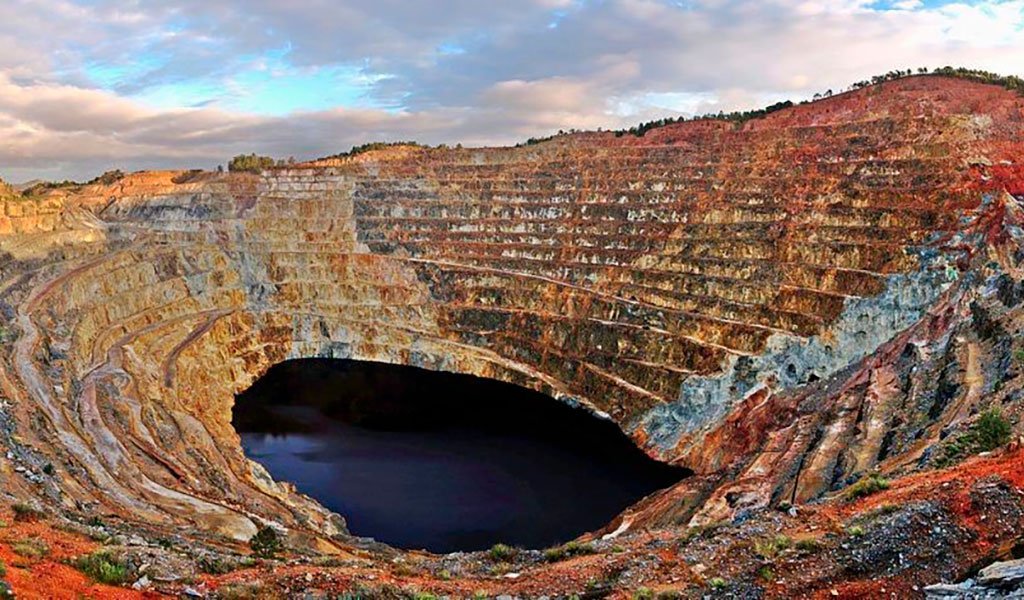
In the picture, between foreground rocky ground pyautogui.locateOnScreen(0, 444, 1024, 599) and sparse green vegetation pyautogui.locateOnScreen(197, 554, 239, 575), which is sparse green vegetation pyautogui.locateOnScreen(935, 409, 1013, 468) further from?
sparse green vegetation pyautogui.locateOnScreen(197, 554, 239, 575)

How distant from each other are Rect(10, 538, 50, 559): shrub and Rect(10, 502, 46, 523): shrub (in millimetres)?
4252

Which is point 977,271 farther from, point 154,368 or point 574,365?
point 154,368

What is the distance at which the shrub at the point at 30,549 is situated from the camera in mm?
16362

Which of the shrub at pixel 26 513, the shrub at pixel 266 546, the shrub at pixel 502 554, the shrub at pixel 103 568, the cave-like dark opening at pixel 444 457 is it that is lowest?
the cave-like dark opening at pixel 444 457

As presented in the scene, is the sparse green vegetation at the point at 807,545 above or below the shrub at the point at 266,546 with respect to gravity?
above

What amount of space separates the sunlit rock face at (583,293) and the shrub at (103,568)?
13053mm

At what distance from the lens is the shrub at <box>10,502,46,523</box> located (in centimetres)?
2088

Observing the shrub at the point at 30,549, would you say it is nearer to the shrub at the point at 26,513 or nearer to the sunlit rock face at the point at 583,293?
the shrub at the point at 26,513

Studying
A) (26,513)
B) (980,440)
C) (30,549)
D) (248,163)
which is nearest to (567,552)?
(980,440)

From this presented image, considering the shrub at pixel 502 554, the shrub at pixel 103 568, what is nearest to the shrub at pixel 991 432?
the shrub at pixel 502 554

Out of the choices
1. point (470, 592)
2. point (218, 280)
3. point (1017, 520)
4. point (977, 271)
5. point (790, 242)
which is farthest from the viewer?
point (218, 280)

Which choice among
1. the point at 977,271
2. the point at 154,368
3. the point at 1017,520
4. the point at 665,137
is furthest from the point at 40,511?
the point at 665,137

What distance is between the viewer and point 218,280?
76500mm

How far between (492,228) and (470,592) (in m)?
64.7
